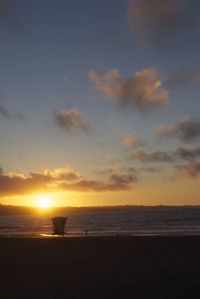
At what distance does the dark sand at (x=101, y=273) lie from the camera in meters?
13.3

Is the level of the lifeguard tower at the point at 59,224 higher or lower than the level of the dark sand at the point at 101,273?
higher

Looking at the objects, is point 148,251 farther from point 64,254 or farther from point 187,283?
point 187,283

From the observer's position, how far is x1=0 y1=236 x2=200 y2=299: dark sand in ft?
43.6

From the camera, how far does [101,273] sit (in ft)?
56.1

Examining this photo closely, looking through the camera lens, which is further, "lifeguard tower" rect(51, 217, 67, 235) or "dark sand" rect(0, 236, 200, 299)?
"lifeguard tower" rect(51, 217, 67, 235)

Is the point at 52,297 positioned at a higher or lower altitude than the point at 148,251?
lower

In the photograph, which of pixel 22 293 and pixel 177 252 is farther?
pixel 177 252

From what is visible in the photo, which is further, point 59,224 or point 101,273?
point 59,224

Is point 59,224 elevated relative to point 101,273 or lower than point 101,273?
elevated

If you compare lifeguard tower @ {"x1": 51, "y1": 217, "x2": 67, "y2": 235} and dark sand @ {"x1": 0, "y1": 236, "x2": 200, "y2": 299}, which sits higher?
lifeguard tower @ {"x1": 51, "y1": 217, "x2": 67, "y2": 235}

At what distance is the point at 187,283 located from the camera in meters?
14.3

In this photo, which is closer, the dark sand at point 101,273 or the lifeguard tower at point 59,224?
the dark sand at point 101,273

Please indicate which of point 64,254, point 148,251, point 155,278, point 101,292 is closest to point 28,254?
point 64,254

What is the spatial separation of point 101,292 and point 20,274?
522 cm
